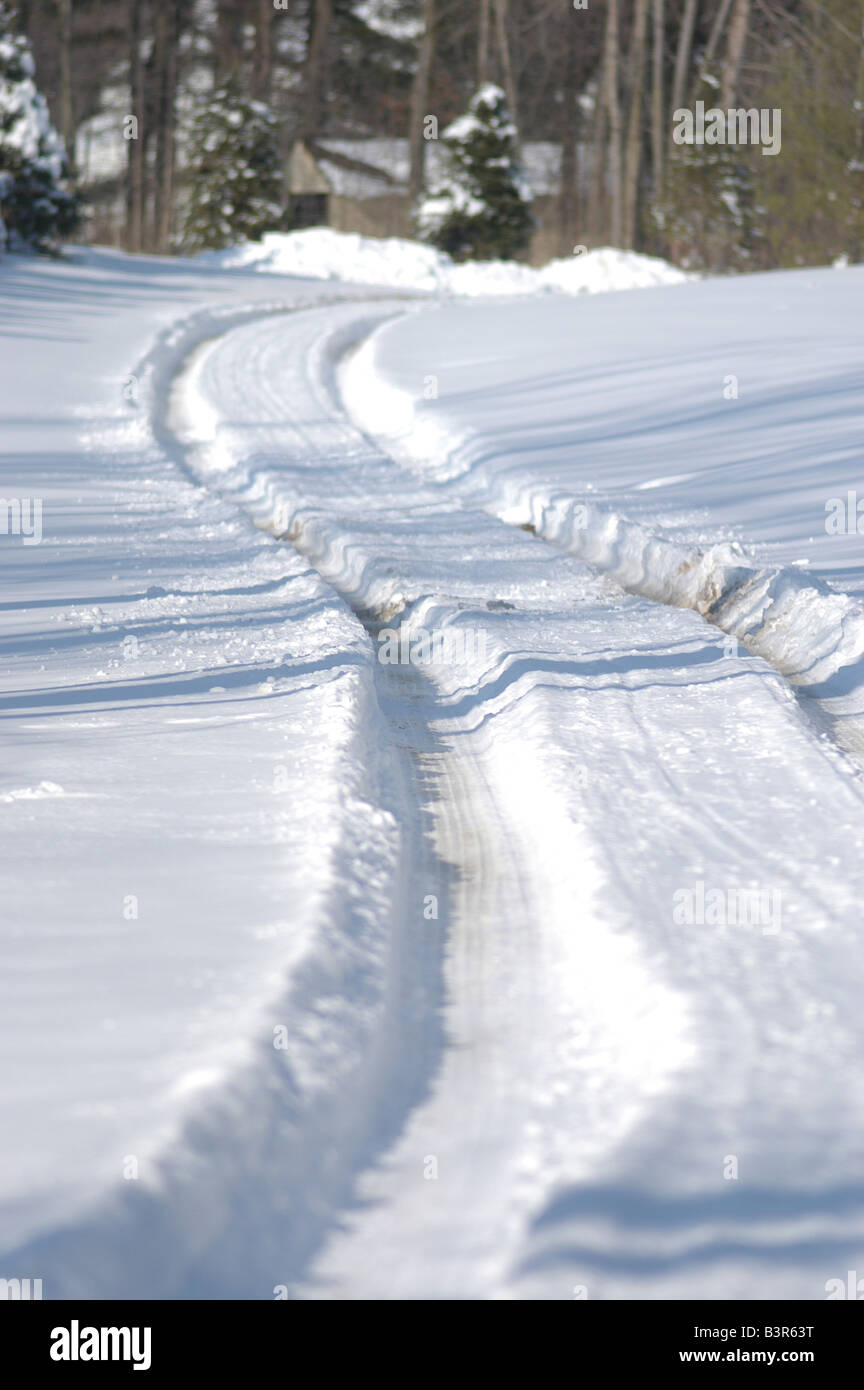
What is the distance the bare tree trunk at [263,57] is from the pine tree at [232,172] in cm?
772

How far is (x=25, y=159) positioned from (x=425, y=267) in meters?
8.86

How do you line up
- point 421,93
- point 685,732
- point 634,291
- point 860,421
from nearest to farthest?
point 685,732 → point 860,421 → point 634,291 → point 421,93

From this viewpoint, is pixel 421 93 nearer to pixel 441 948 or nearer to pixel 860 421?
pixel 860 421

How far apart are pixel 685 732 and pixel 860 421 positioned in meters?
4.84

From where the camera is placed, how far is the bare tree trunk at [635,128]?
2875 cm

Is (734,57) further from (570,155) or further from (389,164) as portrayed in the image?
(389,164)

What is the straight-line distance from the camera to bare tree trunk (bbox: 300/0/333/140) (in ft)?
125

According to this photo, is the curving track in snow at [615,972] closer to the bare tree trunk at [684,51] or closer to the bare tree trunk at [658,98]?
the bare tree trunk at [658,98]

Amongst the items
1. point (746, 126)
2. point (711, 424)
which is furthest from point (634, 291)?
point (711, 424)

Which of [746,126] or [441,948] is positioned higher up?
[746,126]

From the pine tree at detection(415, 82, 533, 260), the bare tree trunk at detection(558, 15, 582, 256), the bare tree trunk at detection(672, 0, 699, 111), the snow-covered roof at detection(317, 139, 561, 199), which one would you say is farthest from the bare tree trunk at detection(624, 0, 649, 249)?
the snow-covered roof at detection(317, 139, 561, 199)

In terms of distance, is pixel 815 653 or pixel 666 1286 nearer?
pixel 666 1286
